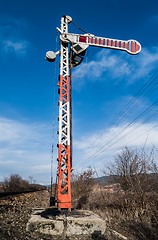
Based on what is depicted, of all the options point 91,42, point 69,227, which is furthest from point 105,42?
point 69,227

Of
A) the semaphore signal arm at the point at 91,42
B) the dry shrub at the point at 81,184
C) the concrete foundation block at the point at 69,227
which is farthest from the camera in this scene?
the dry shrub at the point at 81,184

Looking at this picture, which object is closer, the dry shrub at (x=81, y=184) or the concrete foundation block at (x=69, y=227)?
the concrete foundation block at (x=69, y=227)

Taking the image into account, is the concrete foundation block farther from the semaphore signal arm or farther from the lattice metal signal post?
the semaphore signal arm

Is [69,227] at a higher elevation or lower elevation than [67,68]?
lower

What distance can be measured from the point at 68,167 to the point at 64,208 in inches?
51.3

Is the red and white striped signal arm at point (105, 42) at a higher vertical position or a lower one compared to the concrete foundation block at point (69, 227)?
higher

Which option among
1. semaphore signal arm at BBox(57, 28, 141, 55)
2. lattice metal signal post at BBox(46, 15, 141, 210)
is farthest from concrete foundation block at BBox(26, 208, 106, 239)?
semaphore signal arm at BBox(57, 28, 141, 55)

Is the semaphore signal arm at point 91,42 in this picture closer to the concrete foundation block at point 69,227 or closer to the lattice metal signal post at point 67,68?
the lattice metal signal post at point 67,68

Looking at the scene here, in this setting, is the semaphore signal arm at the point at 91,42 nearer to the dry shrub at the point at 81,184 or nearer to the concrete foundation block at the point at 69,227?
the concrete foundation block at the point at 69,227

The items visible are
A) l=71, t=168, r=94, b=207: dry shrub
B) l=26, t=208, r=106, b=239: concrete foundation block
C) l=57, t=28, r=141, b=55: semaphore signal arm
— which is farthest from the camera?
l=71, t=168, r=94, b=207: dry shrub

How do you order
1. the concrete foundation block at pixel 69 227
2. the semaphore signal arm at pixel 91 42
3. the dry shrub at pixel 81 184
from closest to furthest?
the concrete foundation block at pixel 69 227 → the semaphore signal arm at pixel 91 42 → the dry shrub at pixel 81 184

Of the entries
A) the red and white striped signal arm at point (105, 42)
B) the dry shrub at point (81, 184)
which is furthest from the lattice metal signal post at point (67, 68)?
the dry shrub at point (81, 184)

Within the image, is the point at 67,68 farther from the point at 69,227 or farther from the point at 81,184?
the point at 81,184

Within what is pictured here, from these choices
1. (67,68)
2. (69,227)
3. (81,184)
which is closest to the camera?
(69,227)
